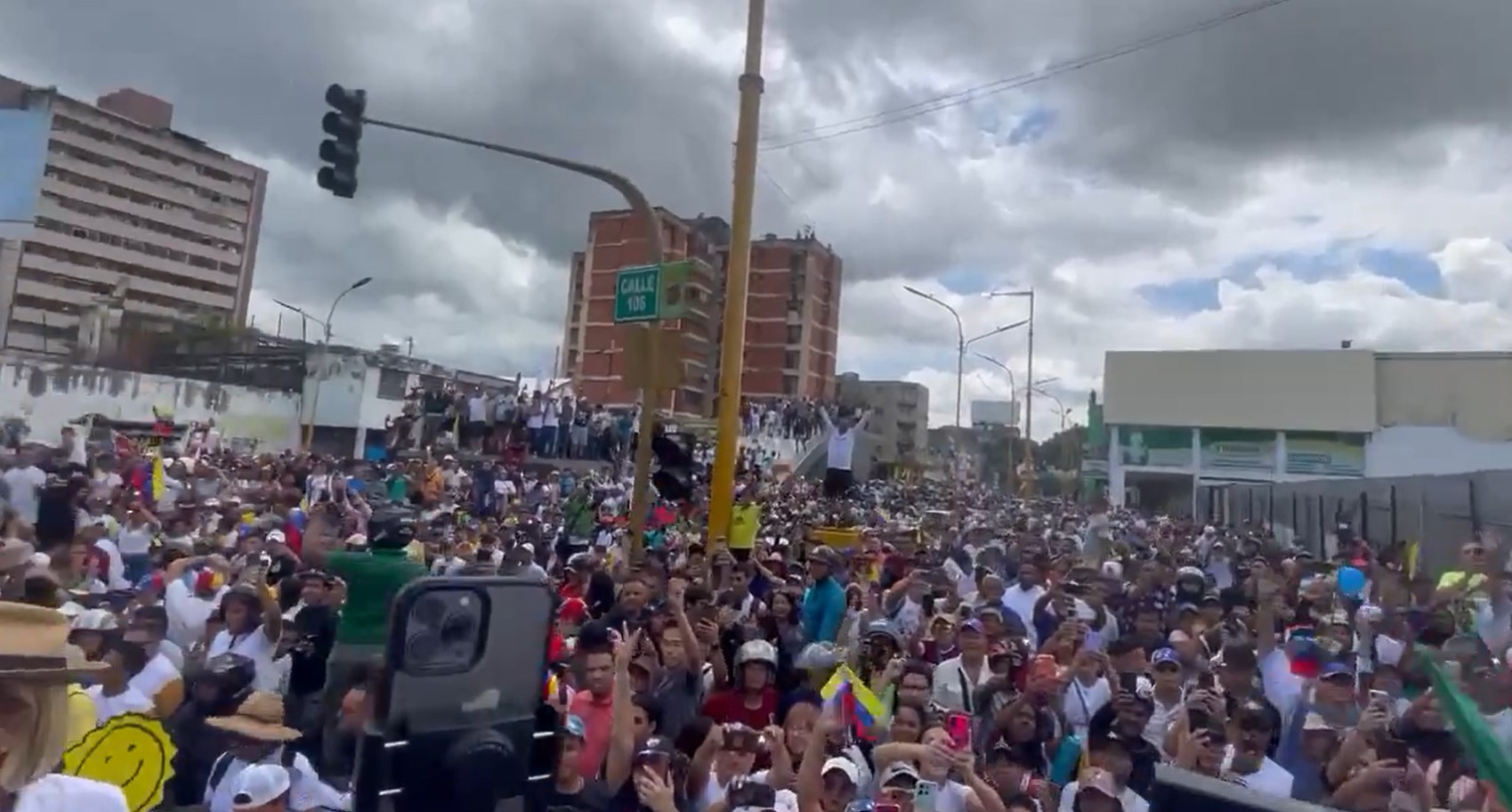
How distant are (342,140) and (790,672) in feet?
22.6

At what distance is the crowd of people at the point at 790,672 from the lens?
165 inches

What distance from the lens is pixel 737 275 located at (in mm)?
9648

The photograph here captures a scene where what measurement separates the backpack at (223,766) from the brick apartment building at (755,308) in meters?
63.4

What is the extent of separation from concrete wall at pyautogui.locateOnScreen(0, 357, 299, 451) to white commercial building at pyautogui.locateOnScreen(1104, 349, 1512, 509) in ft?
112

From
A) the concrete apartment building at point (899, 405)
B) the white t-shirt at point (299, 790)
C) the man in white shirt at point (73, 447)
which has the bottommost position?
the white t-shirt at point (299, 790)

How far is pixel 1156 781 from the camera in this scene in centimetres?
146

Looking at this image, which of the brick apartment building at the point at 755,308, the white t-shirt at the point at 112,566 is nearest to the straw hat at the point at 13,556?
the white t-shirt at the point at 112,566

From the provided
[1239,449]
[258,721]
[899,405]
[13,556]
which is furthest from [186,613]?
[899,405]

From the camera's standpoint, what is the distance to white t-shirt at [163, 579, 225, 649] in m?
7.16

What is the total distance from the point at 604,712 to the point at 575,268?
86.9m

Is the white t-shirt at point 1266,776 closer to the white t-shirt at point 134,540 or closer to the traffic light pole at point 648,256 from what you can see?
the traffic light pole at point 648,256

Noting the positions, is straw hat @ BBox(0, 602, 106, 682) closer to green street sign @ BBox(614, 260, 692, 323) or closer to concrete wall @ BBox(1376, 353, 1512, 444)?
green street sign @ BBox(614, 260, 692, 323)

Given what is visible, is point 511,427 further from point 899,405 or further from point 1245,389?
point 899,405

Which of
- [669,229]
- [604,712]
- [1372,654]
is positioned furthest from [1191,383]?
[604,712]
